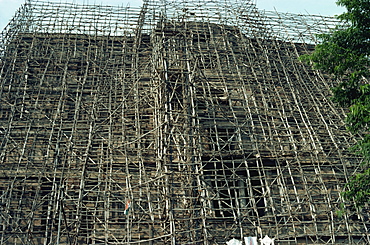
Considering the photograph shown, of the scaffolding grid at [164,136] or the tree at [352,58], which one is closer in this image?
the tree at [352,58]

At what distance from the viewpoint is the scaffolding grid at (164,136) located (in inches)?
601

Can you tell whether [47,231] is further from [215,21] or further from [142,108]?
[215,21]

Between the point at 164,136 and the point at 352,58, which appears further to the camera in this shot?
the point at 164,136

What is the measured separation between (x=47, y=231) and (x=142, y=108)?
6825mm

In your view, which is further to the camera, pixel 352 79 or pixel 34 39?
pixel 34 39

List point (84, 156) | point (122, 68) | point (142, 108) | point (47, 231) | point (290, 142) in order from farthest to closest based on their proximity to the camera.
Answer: point (122, 68), point (142, 108), point (290, 142), point (84, 156), point (47, 231)

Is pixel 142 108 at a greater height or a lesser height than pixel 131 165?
greater

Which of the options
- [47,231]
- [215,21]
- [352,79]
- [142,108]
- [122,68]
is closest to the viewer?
[352,79]

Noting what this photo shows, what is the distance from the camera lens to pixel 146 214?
1505 cm

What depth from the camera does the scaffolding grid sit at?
1526 cm

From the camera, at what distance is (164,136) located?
15.3 meters

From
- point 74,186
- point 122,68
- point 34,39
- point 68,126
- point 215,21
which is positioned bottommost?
point 74,186

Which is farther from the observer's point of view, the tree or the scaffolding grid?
the scaffolding grid

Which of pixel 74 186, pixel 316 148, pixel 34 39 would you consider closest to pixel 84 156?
pixel 74 186
